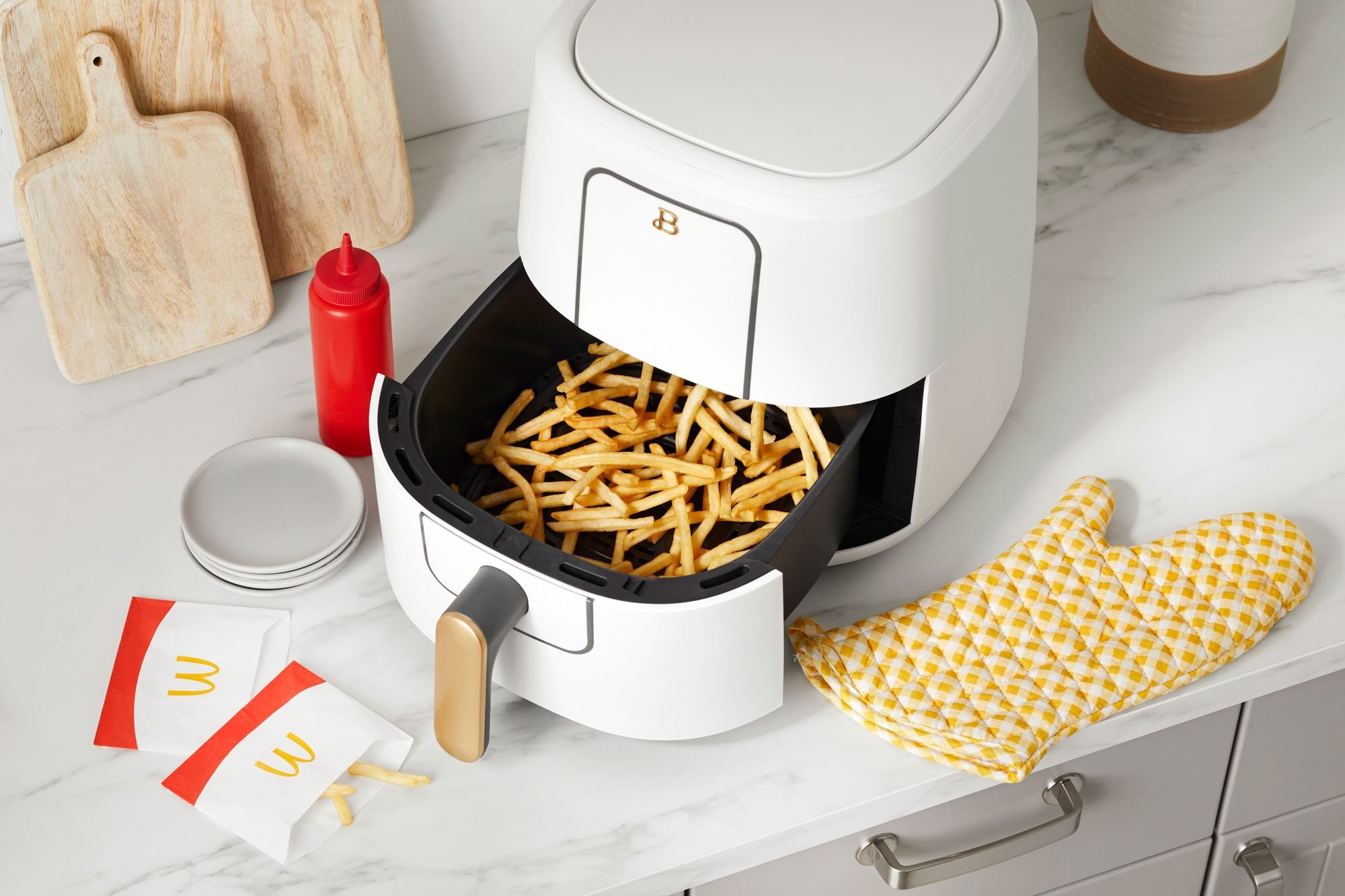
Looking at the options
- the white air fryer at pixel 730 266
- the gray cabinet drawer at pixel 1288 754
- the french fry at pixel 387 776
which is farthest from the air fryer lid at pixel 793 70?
the gray cabinet drawer at pixel 1288 754

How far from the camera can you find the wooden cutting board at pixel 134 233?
113 cm

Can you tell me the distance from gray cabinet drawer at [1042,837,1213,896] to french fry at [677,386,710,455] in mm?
535

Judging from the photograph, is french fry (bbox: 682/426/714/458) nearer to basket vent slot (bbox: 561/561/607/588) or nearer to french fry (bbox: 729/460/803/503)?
french fry (bbox: 729/460/803/503)

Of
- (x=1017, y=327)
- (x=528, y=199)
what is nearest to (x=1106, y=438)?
(x=1017, y=327)

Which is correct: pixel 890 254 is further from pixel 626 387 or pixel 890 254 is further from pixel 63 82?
pixel 63 82

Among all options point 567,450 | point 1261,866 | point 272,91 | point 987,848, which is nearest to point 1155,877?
point 1261,866

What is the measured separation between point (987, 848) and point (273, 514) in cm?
62

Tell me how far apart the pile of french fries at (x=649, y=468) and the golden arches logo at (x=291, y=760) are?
0.70ft

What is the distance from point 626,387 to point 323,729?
1.13 feet

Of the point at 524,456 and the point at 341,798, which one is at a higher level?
the point at 524,456

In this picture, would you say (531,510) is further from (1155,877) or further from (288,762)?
(1155,877)

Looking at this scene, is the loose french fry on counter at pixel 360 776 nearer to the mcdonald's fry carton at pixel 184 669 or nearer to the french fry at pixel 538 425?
the mcdonald's fry carton at pixel 184 669

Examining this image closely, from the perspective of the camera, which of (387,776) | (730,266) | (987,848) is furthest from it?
(987,848)

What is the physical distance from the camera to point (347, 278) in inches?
42.6
